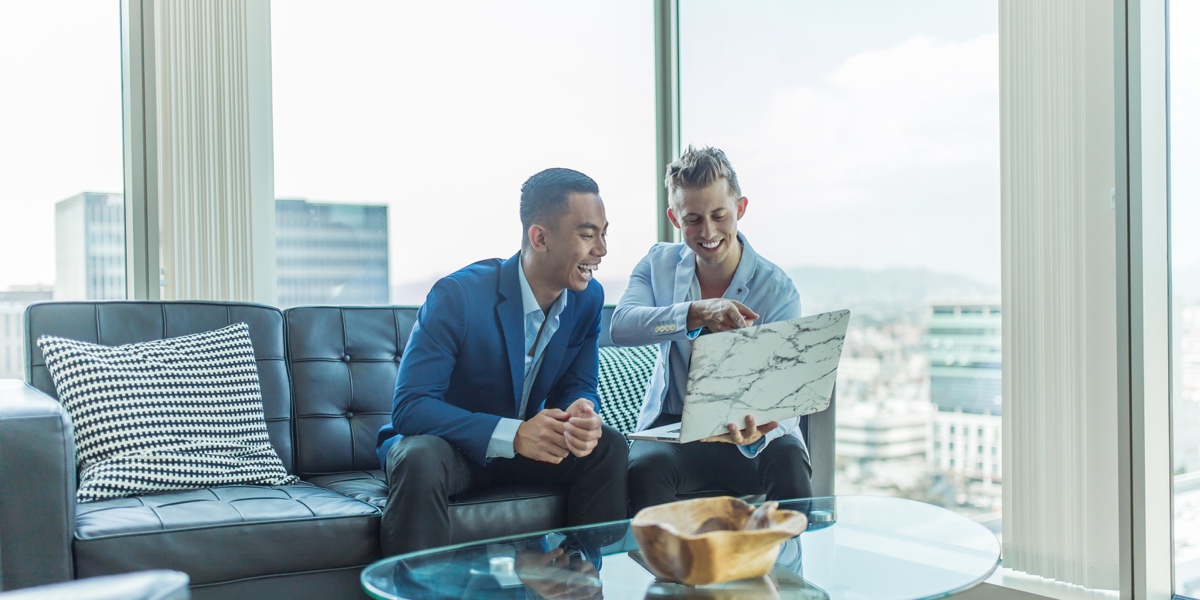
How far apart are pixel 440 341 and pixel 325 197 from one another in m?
1.28

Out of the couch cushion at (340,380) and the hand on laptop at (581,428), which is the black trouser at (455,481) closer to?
the hand on laptop at (581,428)

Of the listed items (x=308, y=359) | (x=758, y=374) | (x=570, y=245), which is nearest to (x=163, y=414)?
(x=308, y=359)

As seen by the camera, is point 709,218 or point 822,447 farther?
point 822,447

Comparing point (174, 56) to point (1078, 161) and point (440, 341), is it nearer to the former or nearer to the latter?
point (440, 341)

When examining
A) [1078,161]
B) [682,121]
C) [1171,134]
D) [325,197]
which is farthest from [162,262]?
[1171,134]

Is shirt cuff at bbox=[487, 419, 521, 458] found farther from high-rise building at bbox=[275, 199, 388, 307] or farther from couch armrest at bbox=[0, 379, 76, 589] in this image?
high-rise building at bbox=[275, 199, 388, 307]

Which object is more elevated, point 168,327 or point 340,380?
point 168,327

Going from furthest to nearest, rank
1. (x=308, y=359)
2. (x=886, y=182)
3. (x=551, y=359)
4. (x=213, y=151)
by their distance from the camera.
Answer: (x=886, y=182) → (x=213, y=151) → (x=308, y=359) → (x=551, y=359)

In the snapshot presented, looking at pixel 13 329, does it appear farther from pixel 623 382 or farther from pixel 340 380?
pixel 623 382

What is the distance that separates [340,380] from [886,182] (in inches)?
69.9

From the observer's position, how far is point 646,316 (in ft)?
7.20

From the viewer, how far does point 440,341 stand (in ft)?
6.60

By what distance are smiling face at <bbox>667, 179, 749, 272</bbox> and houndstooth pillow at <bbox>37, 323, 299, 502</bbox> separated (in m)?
1.13

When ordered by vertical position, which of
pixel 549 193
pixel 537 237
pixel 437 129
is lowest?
pixel 537 237
